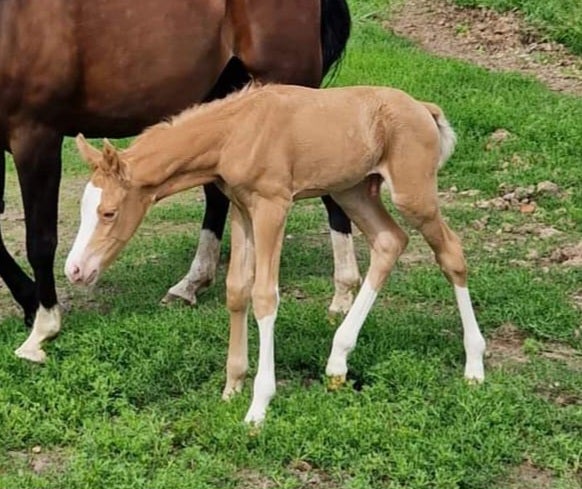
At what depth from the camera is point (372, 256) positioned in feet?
15.1

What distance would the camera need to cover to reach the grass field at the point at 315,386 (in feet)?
12.8

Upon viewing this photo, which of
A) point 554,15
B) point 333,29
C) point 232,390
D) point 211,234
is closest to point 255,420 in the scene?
point 232,390

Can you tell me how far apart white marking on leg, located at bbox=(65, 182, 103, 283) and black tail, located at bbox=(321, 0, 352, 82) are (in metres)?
2.46

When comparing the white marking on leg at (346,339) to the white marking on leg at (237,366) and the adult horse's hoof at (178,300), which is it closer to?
the white marking on leg at (237,366)

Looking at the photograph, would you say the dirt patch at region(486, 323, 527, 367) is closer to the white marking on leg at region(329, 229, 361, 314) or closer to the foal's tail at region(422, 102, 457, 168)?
the white marking on leg at region(329, 229, 361, 314)

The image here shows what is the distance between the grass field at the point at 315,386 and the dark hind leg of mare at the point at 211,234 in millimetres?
104

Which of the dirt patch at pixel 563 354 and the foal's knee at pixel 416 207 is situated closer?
the foal's knee at pixel 416 207

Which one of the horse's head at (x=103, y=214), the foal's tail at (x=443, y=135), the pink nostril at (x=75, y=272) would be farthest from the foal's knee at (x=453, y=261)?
the pink nostril at (x=75, y=272)

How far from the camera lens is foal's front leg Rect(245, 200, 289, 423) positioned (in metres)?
4.12

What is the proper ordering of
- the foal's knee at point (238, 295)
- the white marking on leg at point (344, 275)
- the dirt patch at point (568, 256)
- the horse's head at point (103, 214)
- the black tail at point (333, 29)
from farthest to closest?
1. the black tail at point (333, 29)
2. the dirt patch at point (568, 256)
3. the white marking on leg at point (344, 275)
4. the foal's knee at point (238, 295)
5. the horse's head at point (103, 214)

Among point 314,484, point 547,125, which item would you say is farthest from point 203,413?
point 547,125

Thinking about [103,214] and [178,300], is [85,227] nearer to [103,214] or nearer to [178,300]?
[103,214]

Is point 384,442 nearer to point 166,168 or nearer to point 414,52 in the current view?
point 166,168

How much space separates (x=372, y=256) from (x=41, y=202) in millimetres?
1564
